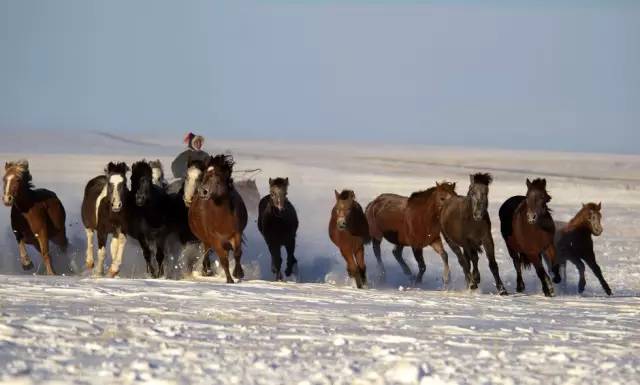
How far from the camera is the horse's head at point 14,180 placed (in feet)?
66.1

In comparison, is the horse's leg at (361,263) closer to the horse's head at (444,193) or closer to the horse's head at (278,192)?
the horse's head at (278,192)

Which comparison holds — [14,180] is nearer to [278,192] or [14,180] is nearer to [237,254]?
[237,254]

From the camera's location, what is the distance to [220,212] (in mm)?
19062

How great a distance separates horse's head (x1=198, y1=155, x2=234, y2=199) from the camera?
18.7m

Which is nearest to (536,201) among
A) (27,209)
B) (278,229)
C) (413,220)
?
(413,220)

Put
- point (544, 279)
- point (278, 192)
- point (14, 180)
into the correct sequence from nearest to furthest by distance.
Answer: point (544, 279) < point (14, 180) < point (278, 192)

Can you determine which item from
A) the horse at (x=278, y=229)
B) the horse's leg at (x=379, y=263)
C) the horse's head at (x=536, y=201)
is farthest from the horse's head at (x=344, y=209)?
the horse's leg at (x=379, y=263)

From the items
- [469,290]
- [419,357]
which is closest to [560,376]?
[419,357]

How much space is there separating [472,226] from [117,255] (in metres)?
4.96

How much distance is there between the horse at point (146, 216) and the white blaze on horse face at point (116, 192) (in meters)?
0.64

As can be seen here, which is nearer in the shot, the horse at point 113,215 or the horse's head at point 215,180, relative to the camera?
the horse's head at point 215,180

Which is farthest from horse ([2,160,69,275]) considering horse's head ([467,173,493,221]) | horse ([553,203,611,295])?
horse ([553,203,611,295])

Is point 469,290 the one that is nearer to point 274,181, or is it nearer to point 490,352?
point 274,181

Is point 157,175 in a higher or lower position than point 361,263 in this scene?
higher
